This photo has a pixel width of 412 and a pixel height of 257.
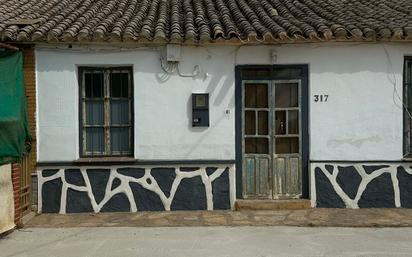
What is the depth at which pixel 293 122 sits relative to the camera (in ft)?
30.2

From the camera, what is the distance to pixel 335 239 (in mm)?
7094

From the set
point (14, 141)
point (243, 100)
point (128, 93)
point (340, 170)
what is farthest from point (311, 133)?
point (14, 141)

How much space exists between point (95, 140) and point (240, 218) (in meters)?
3.14

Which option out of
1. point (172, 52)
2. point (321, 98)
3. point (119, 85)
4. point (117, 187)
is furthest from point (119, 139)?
point (321, 98)

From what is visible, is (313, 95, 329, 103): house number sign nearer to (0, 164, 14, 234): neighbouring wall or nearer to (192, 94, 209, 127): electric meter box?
(192, 94, 209, 127): electric meter box

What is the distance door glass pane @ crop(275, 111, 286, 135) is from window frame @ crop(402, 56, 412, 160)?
2270 millimetres

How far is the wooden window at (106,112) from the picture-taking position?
9.09 metres

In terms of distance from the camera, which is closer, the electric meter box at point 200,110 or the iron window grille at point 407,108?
the electric meter box at point 200,110

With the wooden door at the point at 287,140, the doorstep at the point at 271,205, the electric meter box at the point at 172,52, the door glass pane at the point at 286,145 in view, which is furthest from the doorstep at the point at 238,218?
the electric meter box at the point at 172,52

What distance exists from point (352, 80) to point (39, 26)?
5967mm

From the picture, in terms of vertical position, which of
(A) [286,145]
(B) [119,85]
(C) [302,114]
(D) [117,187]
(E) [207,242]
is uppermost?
(B) [119,85]

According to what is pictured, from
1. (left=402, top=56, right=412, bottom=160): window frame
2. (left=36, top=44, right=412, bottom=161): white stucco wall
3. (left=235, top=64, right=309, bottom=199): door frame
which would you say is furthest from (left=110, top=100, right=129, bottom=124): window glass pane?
(left=402, top=56, right=412, bottom=160): window frame

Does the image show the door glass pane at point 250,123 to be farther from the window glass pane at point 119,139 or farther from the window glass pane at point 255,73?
A: the window glass pane at point 119,139

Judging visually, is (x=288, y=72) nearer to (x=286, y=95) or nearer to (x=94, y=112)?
(x=286, y=95)
